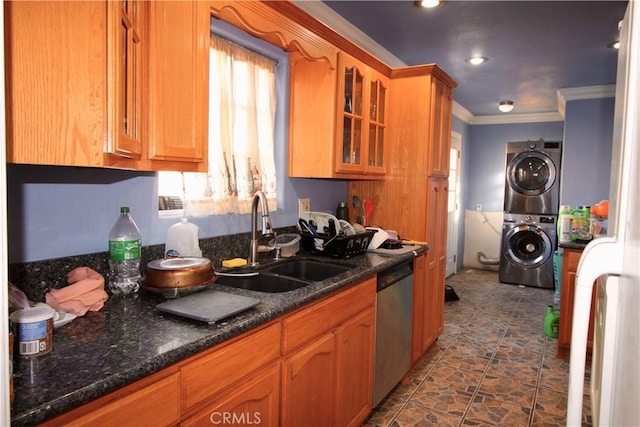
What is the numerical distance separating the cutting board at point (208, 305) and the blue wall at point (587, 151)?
4612mm

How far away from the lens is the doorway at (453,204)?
5.91m

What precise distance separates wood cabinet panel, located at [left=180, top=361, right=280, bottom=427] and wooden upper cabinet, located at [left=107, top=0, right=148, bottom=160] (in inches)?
30.4

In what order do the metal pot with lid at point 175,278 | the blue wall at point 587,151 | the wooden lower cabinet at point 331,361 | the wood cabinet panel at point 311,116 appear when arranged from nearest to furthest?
the metal pot with lid at point 175,278, the wooden lower cabinet at point 331,361, the wood cabinet panel at point 311,116, the blue wall at point 587,151

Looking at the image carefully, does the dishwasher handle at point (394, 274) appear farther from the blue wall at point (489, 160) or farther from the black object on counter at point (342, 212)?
the blue wall at point (489, 160)

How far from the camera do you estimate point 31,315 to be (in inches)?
40.2

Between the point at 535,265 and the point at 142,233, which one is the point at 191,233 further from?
the point at 535,265

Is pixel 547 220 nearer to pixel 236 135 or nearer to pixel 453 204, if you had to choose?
pixel 453 204

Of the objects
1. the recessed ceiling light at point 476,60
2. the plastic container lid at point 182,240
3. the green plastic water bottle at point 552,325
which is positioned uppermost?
the recessed ceiling light at point 476,60

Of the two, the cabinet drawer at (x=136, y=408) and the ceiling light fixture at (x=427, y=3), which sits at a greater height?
the ceiling light fixture at (x=427, y=3)

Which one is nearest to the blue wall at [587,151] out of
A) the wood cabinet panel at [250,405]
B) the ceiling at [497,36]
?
the ceiling at [497,36]

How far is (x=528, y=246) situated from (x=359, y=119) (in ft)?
12.9

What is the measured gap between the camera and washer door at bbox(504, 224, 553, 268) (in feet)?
18.1

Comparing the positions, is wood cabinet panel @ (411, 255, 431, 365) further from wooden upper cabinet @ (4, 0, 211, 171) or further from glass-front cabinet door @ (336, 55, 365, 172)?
wooden upper cabinet @ (4, 0, 211, 171)

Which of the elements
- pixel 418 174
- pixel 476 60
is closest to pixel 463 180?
pixel 476 60
